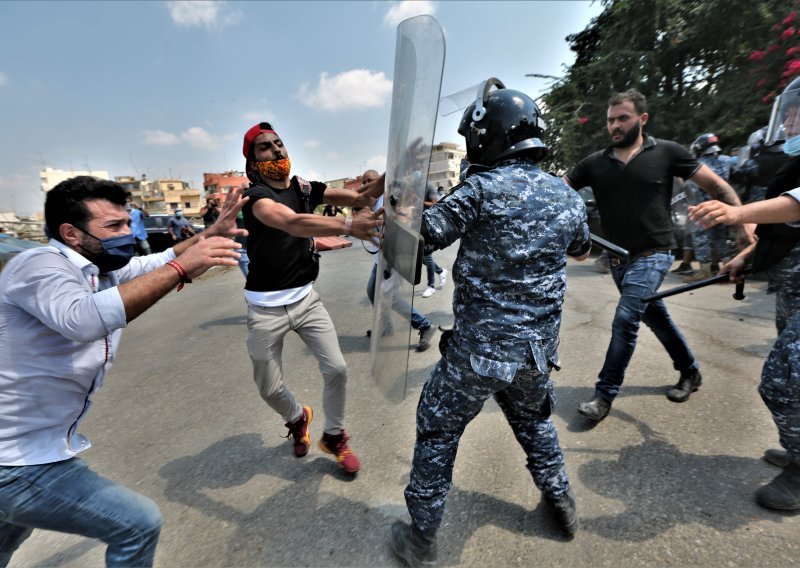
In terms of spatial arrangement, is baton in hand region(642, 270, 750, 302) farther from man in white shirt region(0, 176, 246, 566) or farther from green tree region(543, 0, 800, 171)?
green tree region(543, 0, 800, 171)

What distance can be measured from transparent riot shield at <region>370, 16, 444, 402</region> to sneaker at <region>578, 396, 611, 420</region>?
1565 millimetres

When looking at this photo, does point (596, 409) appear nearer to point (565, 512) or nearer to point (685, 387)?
point (685, 387)

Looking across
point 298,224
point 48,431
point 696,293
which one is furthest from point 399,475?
point 696,293

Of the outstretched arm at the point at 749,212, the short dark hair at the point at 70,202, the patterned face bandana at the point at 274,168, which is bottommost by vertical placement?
the short dark hair at the point at 70,202

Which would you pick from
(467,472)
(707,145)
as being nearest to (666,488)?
(467,472)

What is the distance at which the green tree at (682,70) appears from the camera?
942 cm

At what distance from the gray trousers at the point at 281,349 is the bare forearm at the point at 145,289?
101 cm

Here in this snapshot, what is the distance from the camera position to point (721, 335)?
4.12m

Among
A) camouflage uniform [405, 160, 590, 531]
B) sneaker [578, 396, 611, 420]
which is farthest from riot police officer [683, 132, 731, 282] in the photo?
camouflage uniform [405, 160, 590, 531]

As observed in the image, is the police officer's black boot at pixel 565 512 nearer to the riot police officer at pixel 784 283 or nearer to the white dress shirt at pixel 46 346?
the riot police officer at pixel 784 283

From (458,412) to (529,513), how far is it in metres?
0.79

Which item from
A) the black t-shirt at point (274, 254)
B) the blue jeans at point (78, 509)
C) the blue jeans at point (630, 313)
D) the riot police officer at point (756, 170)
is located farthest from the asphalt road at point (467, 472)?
the riot police officer at point (756, 170)

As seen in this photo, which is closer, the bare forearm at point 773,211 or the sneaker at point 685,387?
the bare forearm at point 773,211

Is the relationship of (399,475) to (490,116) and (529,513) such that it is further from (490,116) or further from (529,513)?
(490,116)
